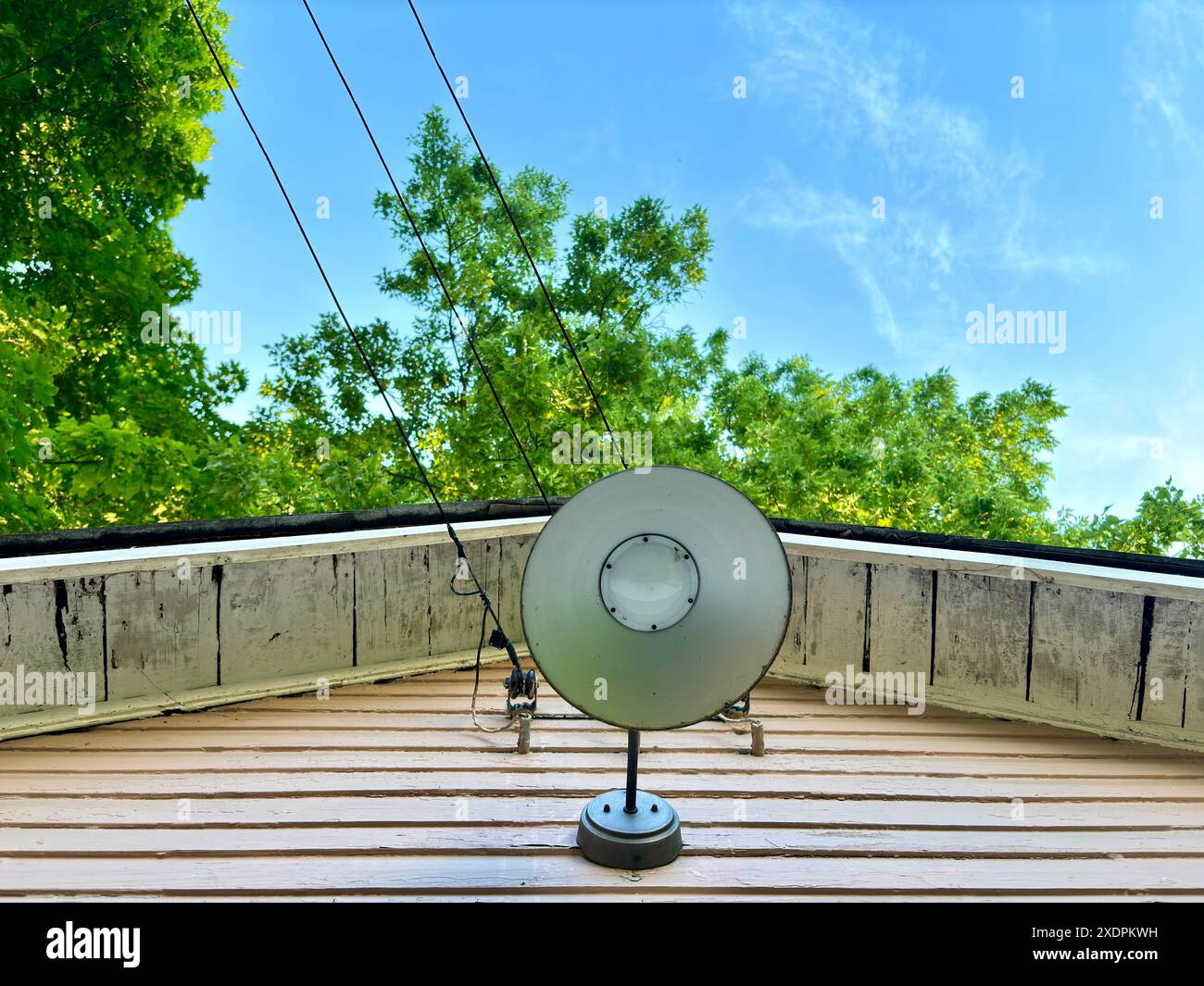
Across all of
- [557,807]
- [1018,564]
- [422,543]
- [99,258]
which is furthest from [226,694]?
[99,258]

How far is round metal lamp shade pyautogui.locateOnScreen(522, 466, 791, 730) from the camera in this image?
1918 millimetres

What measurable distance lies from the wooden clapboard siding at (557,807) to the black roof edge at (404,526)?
2.25ft

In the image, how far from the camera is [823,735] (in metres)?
2.95

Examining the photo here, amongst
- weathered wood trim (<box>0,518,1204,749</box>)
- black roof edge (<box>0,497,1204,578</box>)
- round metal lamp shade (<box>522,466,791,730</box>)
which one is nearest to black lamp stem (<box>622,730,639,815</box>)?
round metal lamp shade (<box>522,466,791,730</box>)

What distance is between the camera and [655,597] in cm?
195

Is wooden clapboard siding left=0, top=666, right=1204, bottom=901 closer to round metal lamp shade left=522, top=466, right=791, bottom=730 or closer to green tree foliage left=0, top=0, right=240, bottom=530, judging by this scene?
round metal lamp shade left=522, top=466, right=791, bottom=730

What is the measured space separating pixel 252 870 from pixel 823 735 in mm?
1953

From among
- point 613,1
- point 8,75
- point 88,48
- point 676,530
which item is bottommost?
point 676,530

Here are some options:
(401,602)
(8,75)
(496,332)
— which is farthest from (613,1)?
(401,602)

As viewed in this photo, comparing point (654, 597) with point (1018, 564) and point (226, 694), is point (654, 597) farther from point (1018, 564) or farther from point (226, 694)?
point (226, 694)

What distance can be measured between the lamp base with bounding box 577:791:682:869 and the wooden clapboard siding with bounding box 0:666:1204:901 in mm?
37

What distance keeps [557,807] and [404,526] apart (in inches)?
61.9

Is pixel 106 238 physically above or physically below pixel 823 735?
above

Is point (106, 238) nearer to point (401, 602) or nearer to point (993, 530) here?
point (401, 602)
